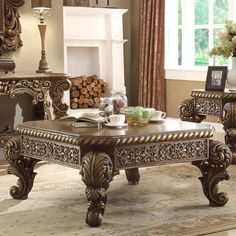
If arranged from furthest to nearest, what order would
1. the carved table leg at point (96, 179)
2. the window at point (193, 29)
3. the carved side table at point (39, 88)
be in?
the window at point (193, 29), the carved side table at point (39, 88), the carved table leg at point (96, 179)

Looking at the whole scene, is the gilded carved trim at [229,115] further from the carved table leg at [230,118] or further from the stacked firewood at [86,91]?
the stacked firewood at [86,91]

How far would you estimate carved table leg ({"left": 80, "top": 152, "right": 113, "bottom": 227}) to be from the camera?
11.4 feet

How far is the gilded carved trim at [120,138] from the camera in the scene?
3523 millimetres

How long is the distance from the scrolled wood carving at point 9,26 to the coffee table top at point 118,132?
1929mm

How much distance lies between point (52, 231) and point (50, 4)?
2.96m

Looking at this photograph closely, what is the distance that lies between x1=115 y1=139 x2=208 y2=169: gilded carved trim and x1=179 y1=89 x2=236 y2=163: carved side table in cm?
141

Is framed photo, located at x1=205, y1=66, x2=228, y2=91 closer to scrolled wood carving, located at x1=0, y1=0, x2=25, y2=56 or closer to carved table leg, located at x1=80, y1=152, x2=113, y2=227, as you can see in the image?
scrolled wood carving, located at x1=0, y1=0, x2=25, y2=56

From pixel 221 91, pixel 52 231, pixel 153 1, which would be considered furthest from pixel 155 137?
pixel 153 1

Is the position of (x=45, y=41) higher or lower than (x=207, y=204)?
higher

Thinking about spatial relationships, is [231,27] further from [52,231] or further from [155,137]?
[52,231]

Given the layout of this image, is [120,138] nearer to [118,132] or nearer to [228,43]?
[118,132]

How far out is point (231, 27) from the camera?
218 inches

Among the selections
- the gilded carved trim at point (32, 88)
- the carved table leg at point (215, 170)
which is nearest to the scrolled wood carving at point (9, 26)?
the gilded carved trim at point (32, 88)

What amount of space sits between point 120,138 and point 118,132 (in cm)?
17
